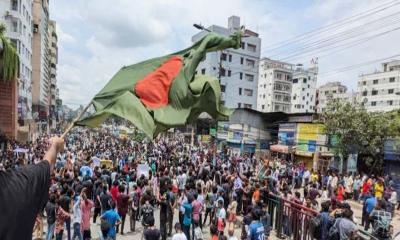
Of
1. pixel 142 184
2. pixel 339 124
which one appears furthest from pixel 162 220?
pixel 339 124

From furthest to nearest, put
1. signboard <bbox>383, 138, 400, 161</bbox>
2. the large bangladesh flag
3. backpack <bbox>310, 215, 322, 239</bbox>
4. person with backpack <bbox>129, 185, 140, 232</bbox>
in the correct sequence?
1. signboard <bbox>383, 138, 400, 161</bbox>
2. person with backpack <bbox>129, 185, 140, 232</bbox>
3. backpack <bbox>310, 215, 322, 239</bbox>
4. the large bangladesh flag

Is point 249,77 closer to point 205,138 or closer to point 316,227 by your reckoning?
point 205,138

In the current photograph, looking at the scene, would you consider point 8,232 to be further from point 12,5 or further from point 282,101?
point 282,101

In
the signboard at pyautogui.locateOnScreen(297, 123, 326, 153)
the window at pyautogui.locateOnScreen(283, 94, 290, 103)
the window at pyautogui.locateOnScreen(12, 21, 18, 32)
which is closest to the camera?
the signboard at pyautogui.locateOnScreen(297, 123, 326, 153)

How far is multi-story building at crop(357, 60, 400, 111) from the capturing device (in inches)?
2780

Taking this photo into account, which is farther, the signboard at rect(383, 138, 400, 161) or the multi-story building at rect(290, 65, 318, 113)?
the multi-story building at rect(290, 65, 318, 113)

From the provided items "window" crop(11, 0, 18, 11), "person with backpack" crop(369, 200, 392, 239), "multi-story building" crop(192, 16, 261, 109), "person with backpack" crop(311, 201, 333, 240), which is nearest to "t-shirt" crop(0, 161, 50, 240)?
"person with backpack" crop(311, 201, 333, 240)

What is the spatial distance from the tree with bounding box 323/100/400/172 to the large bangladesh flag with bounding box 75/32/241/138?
20.4m

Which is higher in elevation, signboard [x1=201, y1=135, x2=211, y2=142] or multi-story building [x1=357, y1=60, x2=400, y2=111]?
multi-story building [x1=357, y1=60, x2=400, y2=111]


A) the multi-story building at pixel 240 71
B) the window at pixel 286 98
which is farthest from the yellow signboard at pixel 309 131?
the window at pixel 286 98

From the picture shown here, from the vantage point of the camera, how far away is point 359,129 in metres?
23.0

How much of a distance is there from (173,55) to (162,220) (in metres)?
7.38

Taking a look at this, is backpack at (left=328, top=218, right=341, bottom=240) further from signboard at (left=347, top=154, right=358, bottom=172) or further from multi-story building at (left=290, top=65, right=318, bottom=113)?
multi-story building at (left=290, top=65, right=318, bottom=113)

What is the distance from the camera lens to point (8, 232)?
175 centimetres
